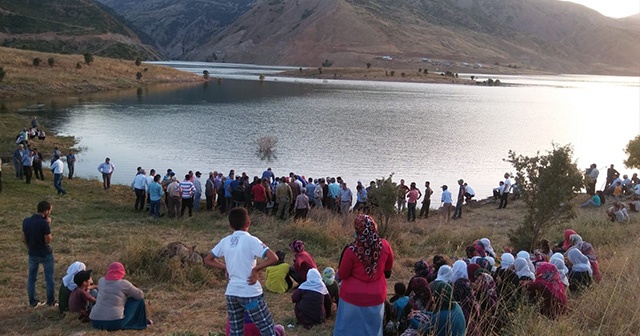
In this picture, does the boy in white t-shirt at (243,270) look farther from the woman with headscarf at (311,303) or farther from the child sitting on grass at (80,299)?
the child sitting on grass at (80,299)

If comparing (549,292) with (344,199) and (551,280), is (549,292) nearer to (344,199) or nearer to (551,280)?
(551,280)

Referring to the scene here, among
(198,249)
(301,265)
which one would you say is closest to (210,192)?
(198,249)

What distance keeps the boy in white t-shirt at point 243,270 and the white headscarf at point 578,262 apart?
612 cm

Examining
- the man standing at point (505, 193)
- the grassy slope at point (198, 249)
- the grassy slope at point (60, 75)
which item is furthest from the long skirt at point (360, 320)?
the grassy slope at point (60, 75)

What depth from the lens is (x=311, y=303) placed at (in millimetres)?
7672

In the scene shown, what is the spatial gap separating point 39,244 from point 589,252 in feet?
32.3

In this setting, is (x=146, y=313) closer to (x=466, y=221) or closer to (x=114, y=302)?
(x=114, y=302)

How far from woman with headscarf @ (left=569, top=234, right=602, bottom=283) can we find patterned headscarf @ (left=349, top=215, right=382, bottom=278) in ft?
18.6

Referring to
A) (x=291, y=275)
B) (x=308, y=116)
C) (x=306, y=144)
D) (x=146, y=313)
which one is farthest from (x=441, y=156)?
(x=146, y=313)

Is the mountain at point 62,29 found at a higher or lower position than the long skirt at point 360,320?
higher

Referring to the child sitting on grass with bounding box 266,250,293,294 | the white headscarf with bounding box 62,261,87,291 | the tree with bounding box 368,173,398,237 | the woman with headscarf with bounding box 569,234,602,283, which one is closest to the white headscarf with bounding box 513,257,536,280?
the woman with headscarf with bounding box 569,234,602,283

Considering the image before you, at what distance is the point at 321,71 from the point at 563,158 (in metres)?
120

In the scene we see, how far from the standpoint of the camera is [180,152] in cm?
3139

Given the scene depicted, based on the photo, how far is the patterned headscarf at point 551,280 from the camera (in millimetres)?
7277
